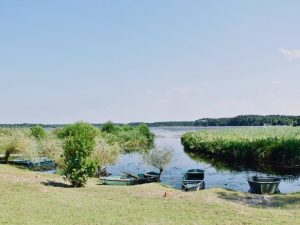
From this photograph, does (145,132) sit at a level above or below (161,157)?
above

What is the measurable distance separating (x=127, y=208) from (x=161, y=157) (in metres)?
17.0

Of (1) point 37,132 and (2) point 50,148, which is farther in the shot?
(1) point 37,132

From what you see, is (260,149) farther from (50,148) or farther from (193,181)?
(50,148)

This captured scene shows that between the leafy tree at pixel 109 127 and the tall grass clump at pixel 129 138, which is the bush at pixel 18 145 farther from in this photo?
the leafy tree at pixel 109 127

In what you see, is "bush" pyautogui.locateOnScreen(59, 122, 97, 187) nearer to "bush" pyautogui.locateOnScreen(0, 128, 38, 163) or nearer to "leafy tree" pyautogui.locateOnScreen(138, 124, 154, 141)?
"bush" pyautogui.locateOnScreen(0, 128, 38, 163)

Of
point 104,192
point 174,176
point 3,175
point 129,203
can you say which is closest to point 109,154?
point 174,176

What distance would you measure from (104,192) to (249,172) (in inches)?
880

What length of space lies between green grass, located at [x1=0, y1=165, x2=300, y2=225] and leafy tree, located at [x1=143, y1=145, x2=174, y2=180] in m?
11.6

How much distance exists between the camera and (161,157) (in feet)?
109

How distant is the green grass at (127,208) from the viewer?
1437cm

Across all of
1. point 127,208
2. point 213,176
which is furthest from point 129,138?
point 127,208

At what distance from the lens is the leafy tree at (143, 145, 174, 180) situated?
33.2 m

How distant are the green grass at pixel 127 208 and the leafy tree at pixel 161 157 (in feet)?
38.1

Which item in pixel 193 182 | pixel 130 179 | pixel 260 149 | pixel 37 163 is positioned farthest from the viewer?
pixel 260 149
